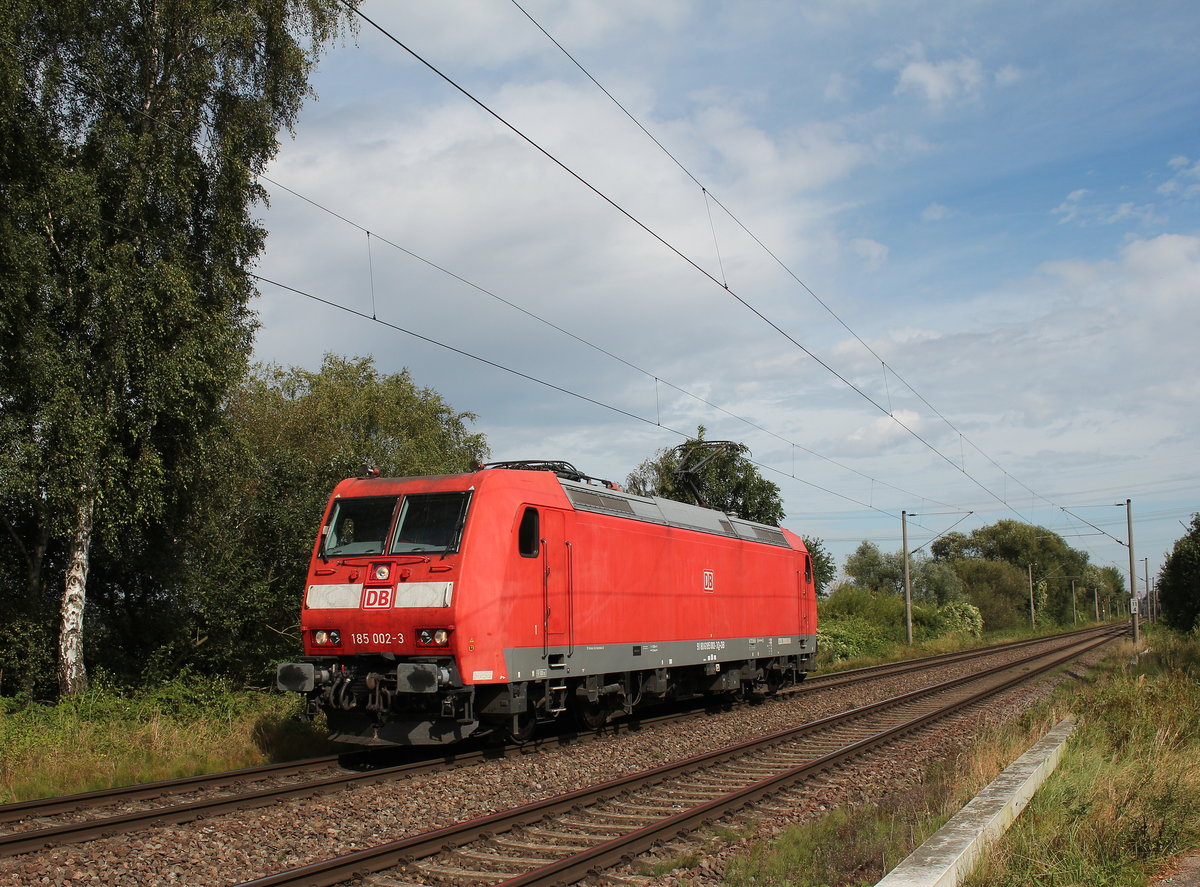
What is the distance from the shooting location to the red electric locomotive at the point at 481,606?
10875 millimetres

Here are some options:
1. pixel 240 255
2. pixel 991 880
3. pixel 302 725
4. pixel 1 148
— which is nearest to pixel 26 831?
pixel 302 725

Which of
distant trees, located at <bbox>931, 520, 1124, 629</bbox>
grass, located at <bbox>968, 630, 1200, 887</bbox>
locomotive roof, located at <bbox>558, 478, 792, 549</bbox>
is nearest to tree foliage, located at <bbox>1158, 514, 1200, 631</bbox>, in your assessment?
distant trees, located at <bbox>931, 520, 1124, 629</bbox>

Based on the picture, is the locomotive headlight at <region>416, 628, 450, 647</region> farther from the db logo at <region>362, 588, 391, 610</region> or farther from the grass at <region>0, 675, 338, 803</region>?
the grass at <region>0, 675, 338, 803</region>

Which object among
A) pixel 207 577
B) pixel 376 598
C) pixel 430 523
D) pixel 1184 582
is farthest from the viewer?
A: pixel 1184 582

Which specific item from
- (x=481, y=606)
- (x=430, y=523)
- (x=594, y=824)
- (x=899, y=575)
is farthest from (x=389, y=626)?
(x=899, y=575)

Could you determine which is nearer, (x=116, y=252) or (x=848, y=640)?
(x=116, y=252)

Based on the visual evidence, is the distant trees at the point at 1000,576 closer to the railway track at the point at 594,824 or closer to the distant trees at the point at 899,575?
the distant trees at the point at 899,575

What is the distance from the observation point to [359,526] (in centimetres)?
1210

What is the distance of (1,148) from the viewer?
13445 millimetres

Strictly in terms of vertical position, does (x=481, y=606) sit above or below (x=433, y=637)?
above

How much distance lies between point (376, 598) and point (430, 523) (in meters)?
1.09

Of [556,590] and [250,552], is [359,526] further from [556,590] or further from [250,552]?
[250,552]

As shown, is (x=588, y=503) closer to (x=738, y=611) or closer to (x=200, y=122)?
(x=738, y=611)

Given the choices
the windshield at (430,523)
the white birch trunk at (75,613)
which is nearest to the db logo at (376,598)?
the windshield at (430,523)
